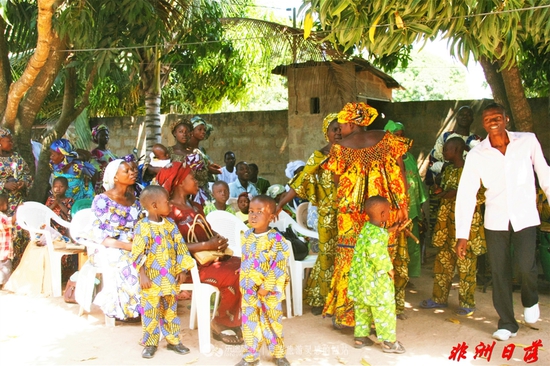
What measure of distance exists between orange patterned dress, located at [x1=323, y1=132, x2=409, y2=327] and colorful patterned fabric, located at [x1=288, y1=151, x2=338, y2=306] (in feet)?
1.03

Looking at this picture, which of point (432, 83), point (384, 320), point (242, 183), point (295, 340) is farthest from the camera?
point (432, 83)

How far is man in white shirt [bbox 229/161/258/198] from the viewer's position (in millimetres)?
7379

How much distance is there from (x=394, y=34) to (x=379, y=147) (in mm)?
972

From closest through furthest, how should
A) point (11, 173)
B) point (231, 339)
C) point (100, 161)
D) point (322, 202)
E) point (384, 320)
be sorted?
point (384, 320) < point (231, 339) < point (322, 202) < point (11, 173) < point (100, 161)

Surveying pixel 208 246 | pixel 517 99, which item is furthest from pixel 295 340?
pixel 517 99

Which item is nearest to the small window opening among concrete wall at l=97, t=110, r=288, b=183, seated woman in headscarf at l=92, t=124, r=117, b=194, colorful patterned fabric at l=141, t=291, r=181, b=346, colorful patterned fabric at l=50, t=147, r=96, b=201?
concrete wall at l=97, t=110, r=288, b=183

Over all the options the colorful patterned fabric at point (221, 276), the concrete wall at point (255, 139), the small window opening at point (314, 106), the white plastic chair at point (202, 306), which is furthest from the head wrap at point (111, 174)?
the concrete wall at point (255, 139)

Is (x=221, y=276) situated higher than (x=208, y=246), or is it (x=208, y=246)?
(x=208, y=246)

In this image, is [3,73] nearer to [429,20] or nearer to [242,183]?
[242,183]

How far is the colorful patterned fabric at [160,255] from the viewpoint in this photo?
4387 millimetres

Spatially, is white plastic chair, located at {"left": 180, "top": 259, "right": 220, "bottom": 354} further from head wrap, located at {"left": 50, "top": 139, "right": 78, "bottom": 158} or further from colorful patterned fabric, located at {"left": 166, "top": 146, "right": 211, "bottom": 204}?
head wrap, located at {"left": 50, "top": 139, "right": 78, "bottom": 158}

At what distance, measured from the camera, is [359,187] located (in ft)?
16.0

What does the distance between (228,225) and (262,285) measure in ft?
4.74

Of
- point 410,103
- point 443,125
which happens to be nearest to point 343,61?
point 410,103
